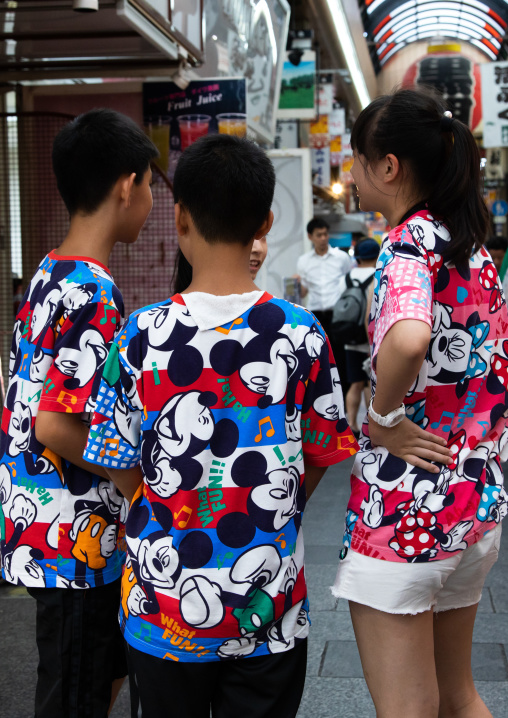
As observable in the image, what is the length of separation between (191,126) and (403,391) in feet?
12.9

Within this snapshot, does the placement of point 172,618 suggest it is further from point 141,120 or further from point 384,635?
point 141,120

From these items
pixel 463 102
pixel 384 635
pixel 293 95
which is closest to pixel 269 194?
pixel 384 635

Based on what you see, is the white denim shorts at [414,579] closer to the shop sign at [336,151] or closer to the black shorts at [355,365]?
the black shorts at [355,365]

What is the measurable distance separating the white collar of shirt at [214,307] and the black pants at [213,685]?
0.63 m

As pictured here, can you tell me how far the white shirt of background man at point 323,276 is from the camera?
8.80 m

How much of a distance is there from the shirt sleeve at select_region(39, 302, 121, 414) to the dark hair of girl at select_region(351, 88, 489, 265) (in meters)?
0.71

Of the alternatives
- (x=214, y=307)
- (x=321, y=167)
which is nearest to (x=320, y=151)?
(x=321, y=167)

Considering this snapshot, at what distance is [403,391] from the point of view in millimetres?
1638

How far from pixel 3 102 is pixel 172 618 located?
16.0ft

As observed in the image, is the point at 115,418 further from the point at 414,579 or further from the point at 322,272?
the point at 322,272

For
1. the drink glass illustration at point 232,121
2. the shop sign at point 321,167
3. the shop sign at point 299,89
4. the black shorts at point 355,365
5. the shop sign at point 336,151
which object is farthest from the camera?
the shop sign at point 336,151

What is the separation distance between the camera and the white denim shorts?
5.50 ft

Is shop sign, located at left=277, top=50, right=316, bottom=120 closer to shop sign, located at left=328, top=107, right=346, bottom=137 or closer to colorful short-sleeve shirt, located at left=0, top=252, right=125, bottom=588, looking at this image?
shop sign, located at left=328, top=107, right=346, bottom=137

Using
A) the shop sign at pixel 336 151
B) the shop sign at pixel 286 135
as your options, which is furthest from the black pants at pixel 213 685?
the shop sign at pixel 336 151
